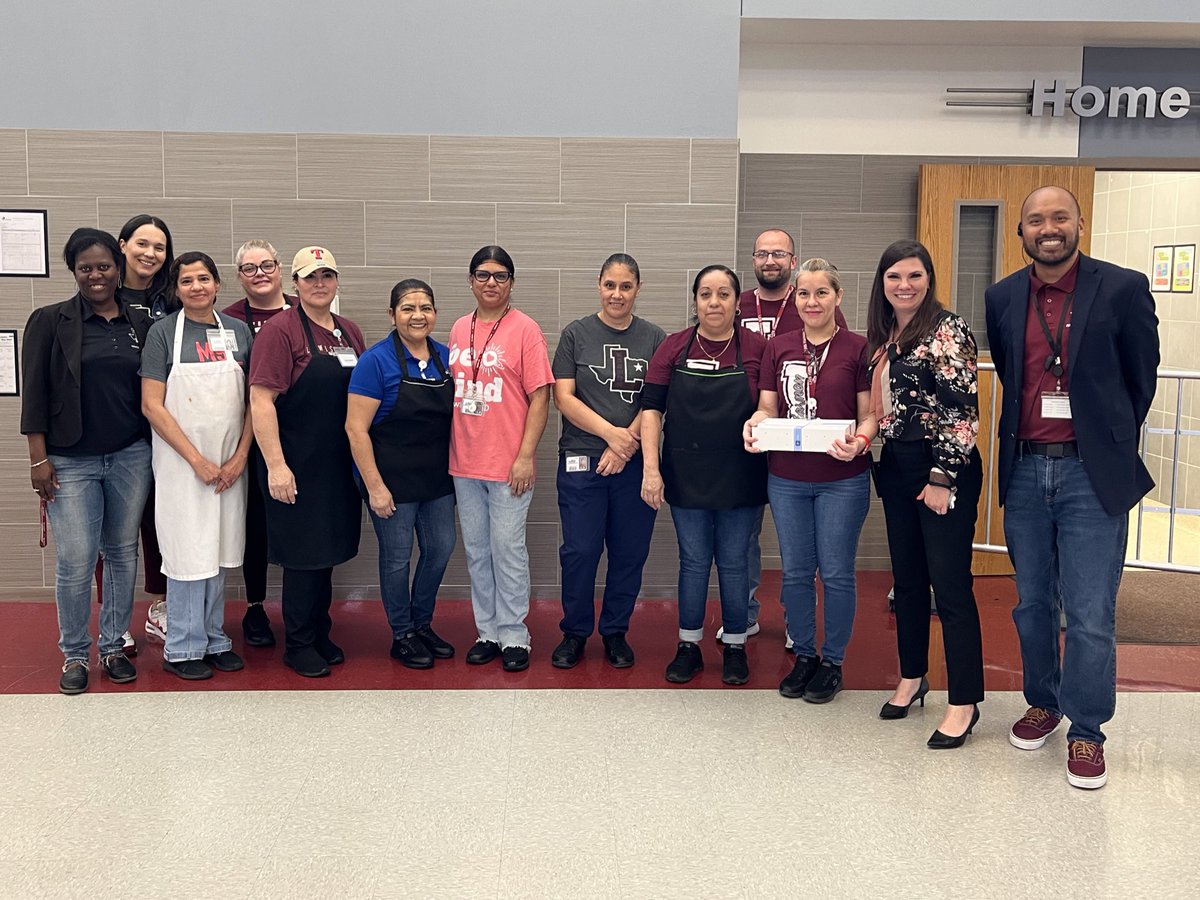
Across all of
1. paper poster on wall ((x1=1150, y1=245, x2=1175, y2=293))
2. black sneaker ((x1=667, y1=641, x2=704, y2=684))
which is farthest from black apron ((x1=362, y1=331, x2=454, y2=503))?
paper poster on wall ((x1=1150, y1=245, x2=1175, y2=293))

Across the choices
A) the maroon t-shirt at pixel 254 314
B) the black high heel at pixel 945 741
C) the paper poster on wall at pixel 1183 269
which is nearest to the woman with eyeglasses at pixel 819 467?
the black high heel at pixel 945 741

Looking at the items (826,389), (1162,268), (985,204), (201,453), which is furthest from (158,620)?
(1162,268)

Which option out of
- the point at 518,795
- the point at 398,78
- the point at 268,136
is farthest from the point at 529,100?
the point at 518,795

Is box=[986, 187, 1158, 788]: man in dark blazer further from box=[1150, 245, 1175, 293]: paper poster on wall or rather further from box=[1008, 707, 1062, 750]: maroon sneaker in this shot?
box=[1150, 245, 1175, 293]: paper poster on wall

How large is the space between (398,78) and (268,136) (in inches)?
26.2

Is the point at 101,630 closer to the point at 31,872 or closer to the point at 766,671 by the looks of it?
the point at 31,872

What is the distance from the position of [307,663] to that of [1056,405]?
2.88m

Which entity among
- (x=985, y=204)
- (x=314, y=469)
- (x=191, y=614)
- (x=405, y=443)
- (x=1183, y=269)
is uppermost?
(x=985, y=204)

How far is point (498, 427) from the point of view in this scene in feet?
13.4

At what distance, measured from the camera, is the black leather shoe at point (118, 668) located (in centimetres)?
403

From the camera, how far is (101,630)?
4.12m

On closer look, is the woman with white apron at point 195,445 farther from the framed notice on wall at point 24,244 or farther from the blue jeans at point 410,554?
the framed notice on wall at point 24,244

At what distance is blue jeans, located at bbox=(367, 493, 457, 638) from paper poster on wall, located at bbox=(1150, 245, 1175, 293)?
6454mm

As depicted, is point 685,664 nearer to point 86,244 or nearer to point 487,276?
point 487,276
